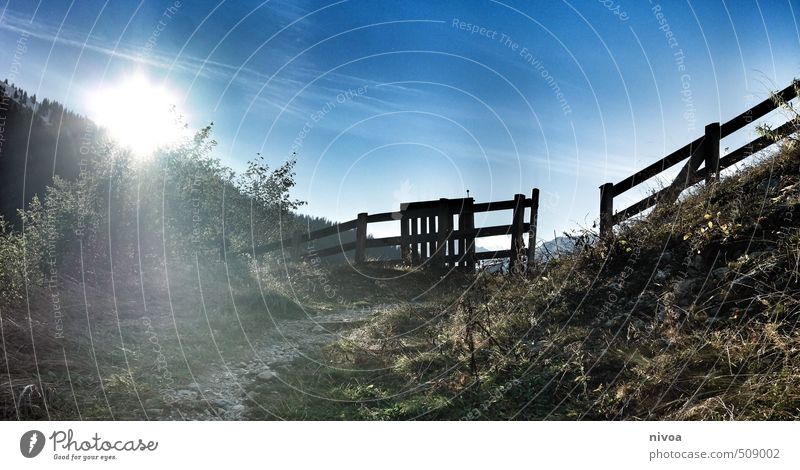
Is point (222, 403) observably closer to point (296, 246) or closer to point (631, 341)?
point (631, 341)

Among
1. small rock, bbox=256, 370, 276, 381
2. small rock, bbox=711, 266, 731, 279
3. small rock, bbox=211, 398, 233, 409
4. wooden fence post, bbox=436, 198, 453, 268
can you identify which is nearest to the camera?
small rock, bbox=211, 398, 233, 409

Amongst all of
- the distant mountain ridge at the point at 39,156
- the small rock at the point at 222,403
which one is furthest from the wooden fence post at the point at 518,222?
the distant mountain ridge at the point at 39,156

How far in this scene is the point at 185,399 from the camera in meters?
4.55

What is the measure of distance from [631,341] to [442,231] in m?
9.85

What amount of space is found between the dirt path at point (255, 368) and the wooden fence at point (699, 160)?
4.91 meters

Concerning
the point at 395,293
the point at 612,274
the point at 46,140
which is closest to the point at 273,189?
the point at 395,293

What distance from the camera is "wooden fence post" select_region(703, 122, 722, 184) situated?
8523 mm

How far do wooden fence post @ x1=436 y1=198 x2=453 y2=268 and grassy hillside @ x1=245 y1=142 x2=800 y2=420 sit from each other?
6.65 meters

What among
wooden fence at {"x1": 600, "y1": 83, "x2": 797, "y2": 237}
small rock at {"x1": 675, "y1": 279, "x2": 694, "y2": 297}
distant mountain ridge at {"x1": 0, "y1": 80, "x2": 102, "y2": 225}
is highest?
distant mountain ridge at {"x1": 0, "y1": 80, "x2": 102, "y2": 225}

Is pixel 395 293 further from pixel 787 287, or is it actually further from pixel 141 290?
pixel 787 287

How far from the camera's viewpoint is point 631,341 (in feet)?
15.8

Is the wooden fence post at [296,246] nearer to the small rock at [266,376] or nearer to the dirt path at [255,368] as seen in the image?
the dirt path at [255,368]

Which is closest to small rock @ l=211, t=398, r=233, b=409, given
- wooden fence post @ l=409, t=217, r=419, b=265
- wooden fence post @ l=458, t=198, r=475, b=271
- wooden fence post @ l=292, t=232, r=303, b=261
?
wooden fence post @ l=458, t=198, r=475, b=271

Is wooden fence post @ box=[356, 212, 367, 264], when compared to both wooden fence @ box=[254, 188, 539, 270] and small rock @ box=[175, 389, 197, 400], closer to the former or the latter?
wooden fence @ box=[254, 188, 539, 270]
